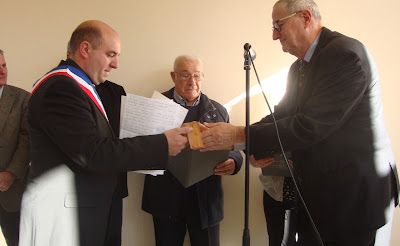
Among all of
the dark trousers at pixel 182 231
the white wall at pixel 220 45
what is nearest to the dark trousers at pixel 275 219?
the white wall at pixel 220 45

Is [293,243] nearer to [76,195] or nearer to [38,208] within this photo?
[76,195]

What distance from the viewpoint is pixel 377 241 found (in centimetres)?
124

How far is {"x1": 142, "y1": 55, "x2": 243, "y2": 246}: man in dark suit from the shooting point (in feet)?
6.70

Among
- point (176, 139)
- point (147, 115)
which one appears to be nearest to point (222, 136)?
point (176, 139)

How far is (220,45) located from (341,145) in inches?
55.4

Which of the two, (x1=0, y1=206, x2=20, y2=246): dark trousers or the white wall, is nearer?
(x1=0, y1=206, x2=20, y2=246): dark trousers

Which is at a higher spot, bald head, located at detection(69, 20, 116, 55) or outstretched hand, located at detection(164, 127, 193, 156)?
bald head, located at detection(69, 20, 116, 55)

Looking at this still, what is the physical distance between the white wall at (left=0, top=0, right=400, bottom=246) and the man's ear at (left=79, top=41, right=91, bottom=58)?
3.09ft

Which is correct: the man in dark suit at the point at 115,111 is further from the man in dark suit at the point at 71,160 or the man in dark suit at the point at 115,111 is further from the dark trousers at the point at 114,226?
the man in dark suit at the point at 71,160

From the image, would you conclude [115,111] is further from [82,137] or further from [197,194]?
[82,137]

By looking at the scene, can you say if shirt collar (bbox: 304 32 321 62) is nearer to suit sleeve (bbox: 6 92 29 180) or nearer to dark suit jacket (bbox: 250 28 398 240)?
dark suit jacket (bbox: 250 28 398 240)

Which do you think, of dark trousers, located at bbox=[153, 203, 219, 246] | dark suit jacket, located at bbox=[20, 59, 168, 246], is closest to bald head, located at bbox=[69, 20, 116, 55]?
dark suit jacket, located at bbox=[20, 59, 168, 246]

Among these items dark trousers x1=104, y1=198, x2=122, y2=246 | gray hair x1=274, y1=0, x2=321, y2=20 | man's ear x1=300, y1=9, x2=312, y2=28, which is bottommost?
dark trousers x1=104, y1=198, x2=122, y2=246

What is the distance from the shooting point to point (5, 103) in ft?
6.41
